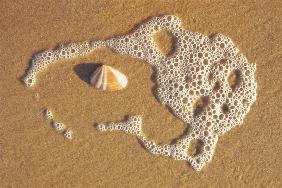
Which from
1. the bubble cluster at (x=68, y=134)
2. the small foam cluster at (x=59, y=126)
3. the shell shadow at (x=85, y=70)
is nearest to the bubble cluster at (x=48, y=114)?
the small foam cluster at (x=59, y=126)

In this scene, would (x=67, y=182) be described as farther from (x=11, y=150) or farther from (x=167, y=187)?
(x=167, y=187)

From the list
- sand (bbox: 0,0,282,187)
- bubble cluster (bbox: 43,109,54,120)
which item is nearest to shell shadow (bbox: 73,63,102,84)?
sand (bbox: 0,0,282,187)

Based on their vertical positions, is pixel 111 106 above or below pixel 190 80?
below

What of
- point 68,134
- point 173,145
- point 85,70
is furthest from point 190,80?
point 68,134

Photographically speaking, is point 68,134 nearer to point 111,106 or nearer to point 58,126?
point 58,126

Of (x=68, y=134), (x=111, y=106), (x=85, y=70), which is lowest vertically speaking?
(x=68, y=134)

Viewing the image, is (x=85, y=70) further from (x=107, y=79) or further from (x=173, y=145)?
(x=173, y=145)
